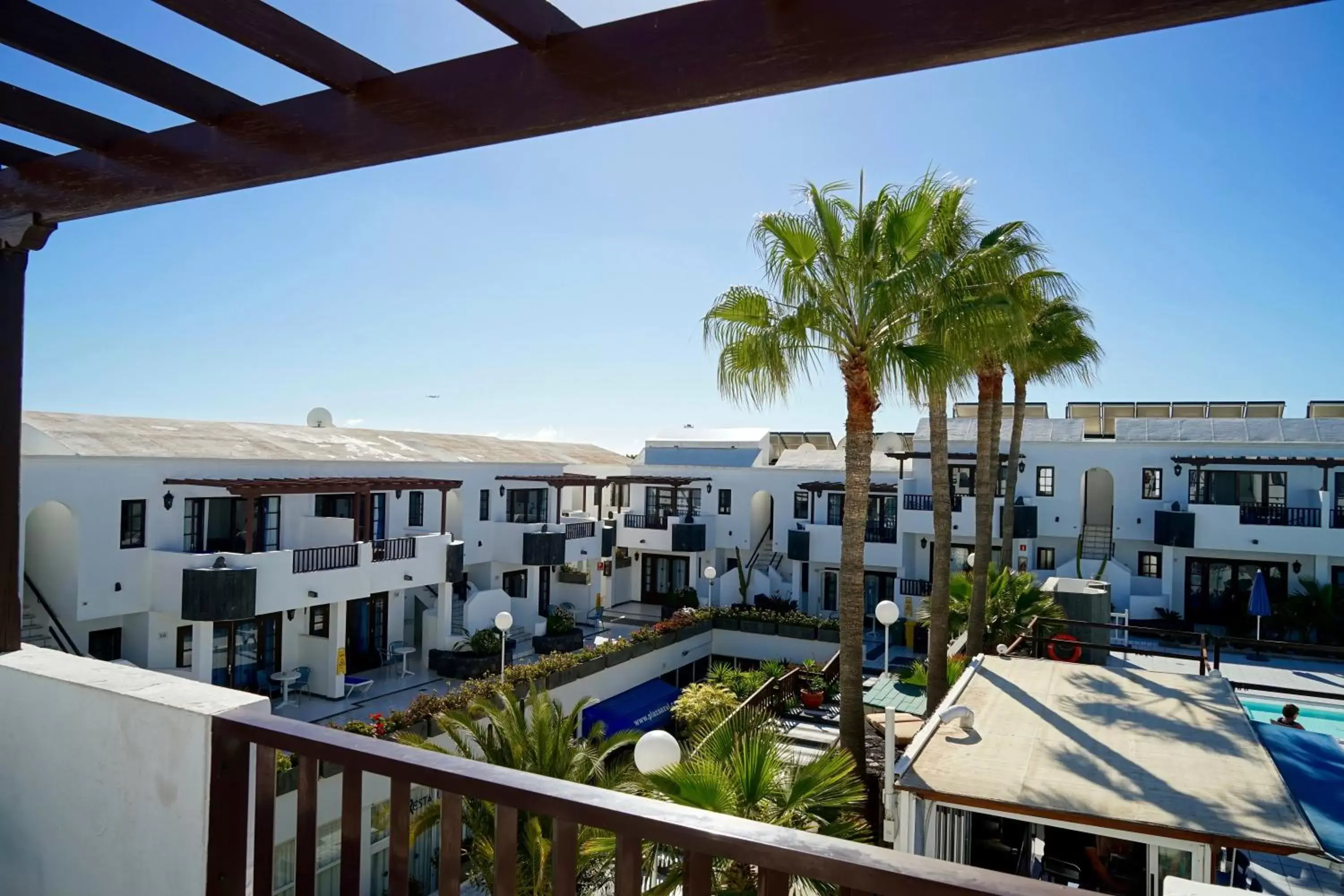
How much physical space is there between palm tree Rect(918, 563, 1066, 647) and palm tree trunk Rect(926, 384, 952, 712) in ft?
4.94

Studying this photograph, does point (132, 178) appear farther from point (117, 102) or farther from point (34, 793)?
point (34, 793)

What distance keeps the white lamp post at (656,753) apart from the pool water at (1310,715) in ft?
31.2

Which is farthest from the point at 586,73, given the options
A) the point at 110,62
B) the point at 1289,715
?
the point at 1289,715

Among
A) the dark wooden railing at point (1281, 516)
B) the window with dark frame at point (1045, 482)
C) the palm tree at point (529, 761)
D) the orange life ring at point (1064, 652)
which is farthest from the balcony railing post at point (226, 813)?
the window with dark frame at point (1045, 482)

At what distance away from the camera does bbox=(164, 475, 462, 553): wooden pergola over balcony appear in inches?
679

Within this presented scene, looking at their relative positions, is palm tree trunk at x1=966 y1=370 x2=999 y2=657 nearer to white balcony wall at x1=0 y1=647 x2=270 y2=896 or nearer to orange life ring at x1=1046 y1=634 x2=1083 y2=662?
orange life ring at x1=1046 y1=634 x2=1083 y2=662

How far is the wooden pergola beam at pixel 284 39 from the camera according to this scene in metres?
2.05

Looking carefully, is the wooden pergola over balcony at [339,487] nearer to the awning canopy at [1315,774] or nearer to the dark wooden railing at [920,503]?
the dark wooden railing at [920,503]

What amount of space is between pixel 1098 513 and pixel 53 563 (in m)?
33.4

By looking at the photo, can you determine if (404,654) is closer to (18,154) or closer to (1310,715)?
(1310,715)

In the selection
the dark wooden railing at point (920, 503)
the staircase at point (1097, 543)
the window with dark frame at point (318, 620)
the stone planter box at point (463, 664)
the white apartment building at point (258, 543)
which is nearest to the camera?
the white apartment building at point (258, 543)

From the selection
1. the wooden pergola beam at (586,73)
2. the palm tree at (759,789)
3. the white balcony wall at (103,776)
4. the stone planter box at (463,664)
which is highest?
the wooden pergola beam at (586,73)

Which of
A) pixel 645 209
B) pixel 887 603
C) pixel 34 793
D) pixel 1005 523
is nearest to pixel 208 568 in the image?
pixel 645 209

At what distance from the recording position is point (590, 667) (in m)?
19.2
